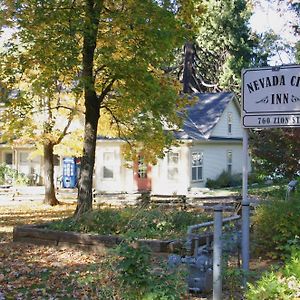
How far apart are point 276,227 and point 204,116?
2414 centimetres

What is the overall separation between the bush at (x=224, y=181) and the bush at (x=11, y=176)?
11.9 metres

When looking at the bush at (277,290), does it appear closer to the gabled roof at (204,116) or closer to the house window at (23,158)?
the gabled roof at (204,116)

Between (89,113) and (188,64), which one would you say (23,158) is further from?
(89,113)

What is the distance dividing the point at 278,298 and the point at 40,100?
1675 centimetres

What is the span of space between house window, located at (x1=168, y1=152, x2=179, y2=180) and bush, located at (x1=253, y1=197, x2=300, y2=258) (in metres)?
20.2

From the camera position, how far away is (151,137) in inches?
671

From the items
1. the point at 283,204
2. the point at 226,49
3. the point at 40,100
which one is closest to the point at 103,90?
the point at 40,100

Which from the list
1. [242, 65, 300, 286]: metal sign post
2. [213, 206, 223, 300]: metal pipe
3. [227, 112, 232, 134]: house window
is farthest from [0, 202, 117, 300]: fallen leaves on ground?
[227, 112, 232, 134]: house window

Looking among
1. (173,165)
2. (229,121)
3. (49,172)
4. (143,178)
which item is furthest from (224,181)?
(49,172)

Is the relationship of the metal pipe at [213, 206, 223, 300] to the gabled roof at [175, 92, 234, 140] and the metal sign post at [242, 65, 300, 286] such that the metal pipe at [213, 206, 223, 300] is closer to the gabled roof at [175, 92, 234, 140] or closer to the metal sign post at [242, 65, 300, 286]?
the metal sign post at [242, 65, 300, 286]

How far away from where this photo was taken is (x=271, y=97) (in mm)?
6652

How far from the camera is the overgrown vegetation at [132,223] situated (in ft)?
38.2

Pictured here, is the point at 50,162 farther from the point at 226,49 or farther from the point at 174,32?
the point at 226,49

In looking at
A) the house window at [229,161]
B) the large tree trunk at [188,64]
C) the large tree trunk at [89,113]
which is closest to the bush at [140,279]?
the large tree trunk at [89,113]
